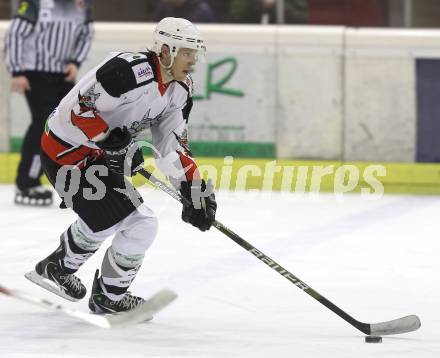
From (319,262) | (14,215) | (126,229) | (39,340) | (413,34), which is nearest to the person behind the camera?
(39,340)

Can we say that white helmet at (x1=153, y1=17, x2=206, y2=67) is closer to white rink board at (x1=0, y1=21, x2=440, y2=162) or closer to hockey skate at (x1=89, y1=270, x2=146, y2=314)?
hockey skate at (x1=89, y1=270, x2=146, y2=314)

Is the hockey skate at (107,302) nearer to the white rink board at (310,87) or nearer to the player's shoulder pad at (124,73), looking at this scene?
the player's shoulder pad at (124,73)

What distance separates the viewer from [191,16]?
8.40 meters

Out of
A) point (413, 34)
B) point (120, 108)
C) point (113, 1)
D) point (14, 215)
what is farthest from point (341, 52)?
point (120, 108)

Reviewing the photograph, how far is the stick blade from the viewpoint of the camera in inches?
168

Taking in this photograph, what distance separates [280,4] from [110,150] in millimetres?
4182

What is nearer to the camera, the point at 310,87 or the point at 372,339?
the point at 372,339

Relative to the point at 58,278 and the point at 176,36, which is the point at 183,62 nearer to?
the point at 176,36

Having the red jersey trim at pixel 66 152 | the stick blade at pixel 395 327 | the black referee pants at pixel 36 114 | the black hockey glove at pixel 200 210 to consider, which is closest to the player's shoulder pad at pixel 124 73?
the red jersey trim at pixel 66 152

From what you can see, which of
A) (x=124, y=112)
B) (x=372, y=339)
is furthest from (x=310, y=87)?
(x=372, y=339)

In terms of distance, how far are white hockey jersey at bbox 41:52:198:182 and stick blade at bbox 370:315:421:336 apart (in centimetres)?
89

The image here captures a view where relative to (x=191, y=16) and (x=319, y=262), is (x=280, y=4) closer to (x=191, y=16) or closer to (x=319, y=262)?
(x=191, y=16)

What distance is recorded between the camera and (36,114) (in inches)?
294

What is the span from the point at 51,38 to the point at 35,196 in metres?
0.96
